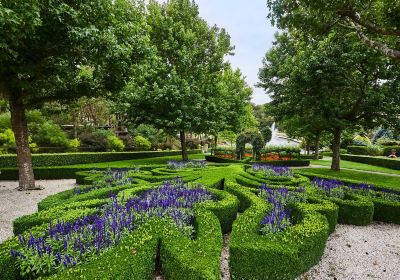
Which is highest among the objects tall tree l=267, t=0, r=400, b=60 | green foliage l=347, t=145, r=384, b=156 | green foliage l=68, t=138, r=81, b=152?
tall tree l=267, t=0, r=400, b=60

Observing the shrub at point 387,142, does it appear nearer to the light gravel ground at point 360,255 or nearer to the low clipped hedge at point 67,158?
the low clipped hedge at point 67,158

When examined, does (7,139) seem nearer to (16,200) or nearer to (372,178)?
(16,200)

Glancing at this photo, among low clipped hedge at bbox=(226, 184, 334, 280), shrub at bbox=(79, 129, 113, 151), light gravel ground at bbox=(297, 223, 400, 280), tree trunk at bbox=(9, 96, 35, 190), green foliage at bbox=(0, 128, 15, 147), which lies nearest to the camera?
low clipped hedge at bbox=(226, 184, 334, 280)

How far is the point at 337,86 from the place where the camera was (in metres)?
15.1

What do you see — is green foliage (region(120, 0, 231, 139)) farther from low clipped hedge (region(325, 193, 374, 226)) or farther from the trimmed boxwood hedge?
the trimmed boxwood hedge

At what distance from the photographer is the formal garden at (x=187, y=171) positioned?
389 cm

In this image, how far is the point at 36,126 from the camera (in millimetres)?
28094

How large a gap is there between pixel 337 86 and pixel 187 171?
1043 centimetres

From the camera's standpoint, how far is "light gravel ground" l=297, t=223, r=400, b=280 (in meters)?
4.50

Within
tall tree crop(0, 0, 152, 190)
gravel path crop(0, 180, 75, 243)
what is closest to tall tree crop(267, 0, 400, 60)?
tall tree crop(0, 0, 152, 190)

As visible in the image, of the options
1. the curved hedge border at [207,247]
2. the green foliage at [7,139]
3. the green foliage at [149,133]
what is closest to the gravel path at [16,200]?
the curved hedge border at [207,247]

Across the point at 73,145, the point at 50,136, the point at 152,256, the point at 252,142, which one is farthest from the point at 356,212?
the point at 50,136

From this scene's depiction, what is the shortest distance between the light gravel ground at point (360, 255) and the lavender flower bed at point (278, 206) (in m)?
0.89

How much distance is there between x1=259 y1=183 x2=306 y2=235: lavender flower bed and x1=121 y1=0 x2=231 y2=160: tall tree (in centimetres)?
993
